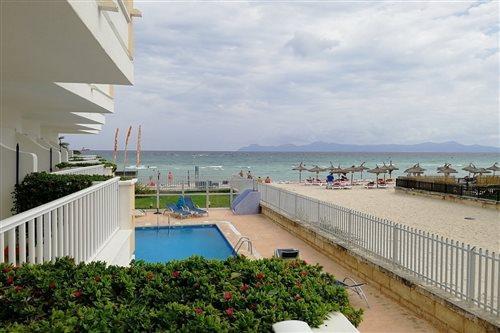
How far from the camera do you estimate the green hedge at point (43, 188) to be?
7.16 m

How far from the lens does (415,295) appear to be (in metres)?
7.77

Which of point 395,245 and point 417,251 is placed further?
point 417,251

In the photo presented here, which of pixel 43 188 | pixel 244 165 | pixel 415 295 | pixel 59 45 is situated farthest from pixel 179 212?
pixel 244 165

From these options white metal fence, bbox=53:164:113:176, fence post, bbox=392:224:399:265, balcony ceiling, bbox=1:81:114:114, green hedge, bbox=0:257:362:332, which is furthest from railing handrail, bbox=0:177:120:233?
white metal fence, bbox=53:164:113:176

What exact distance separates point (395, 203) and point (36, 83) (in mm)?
20129

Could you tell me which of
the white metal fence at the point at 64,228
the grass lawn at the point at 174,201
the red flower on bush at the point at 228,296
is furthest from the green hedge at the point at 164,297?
the grass lawn at the point at 174,201

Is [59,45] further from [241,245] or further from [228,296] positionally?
[241,245]

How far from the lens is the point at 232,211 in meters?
21.0

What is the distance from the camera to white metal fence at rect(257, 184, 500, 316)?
665 centimetres

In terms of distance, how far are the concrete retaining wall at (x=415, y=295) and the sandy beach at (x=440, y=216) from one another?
436 cm

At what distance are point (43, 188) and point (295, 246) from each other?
8252 mm

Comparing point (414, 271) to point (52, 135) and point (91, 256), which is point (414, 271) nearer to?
point (91, 256)

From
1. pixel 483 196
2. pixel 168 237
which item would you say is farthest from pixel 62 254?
pixel 483 196

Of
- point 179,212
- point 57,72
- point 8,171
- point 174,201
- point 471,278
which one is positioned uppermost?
point 57,72
